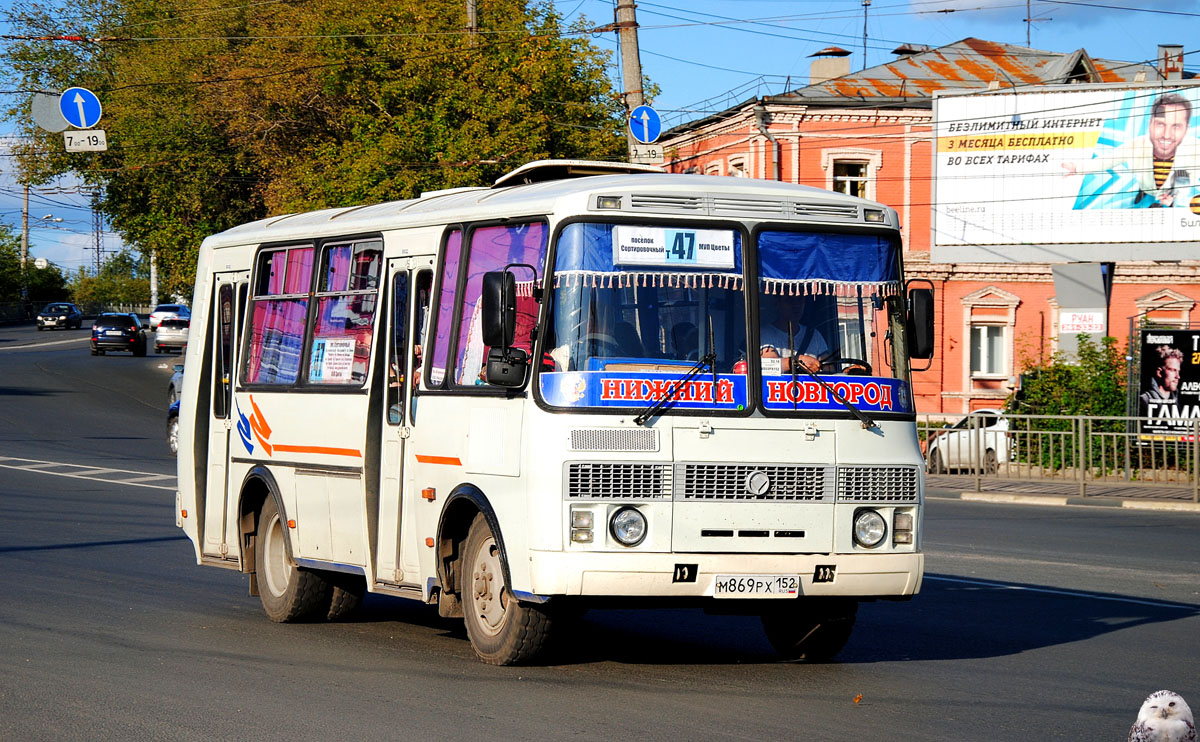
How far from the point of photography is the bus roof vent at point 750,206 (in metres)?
9.16

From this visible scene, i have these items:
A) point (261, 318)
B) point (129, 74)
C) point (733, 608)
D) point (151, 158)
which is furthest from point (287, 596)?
point (129, 74)

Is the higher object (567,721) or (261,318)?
(261,318)

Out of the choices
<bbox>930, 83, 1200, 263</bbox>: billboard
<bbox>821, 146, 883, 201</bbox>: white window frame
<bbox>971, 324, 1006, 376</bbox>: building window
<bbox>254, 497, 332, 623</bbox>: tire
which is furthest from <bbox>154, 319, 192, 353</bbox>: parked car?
<bbox>254, 497, 332, 623</bbox>: tire

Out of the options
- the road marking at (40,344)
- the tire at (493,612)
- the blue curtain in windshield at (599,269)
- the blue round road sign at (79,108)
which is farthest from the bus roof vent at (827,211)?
the road marking at (40,344)

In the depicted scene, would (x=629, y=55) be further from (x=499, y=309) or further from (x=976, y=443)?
(x=499, y=309)

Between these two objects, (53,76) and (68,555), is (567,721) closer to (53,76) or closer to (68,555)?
(68,555)

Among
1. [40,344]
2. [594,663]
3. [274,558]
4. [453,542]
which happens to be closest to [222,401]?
[274,558]

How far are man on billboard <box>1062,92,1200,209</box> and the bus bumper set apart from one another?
3015cm

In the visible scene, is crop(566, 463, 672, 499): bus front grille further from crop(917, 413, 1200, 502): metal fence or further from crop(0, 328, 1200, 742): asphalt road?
crop(917, 413, 1200, 502): metal fence

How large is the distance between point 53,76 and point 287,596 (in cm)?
6370

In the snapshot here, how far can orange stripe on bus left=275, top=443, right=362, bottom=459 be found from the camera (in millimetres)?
10703

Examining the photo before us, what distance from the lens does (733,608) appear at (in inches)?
353

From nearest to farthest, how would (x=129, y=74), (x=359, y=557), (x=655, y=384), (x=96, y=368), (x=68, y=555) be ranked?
(x=655, y=384), (x=359, y=557), (x=68, y=555), (x=96, y=368), (x=129, y=74)

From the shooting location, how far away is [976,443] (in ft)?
90.2
